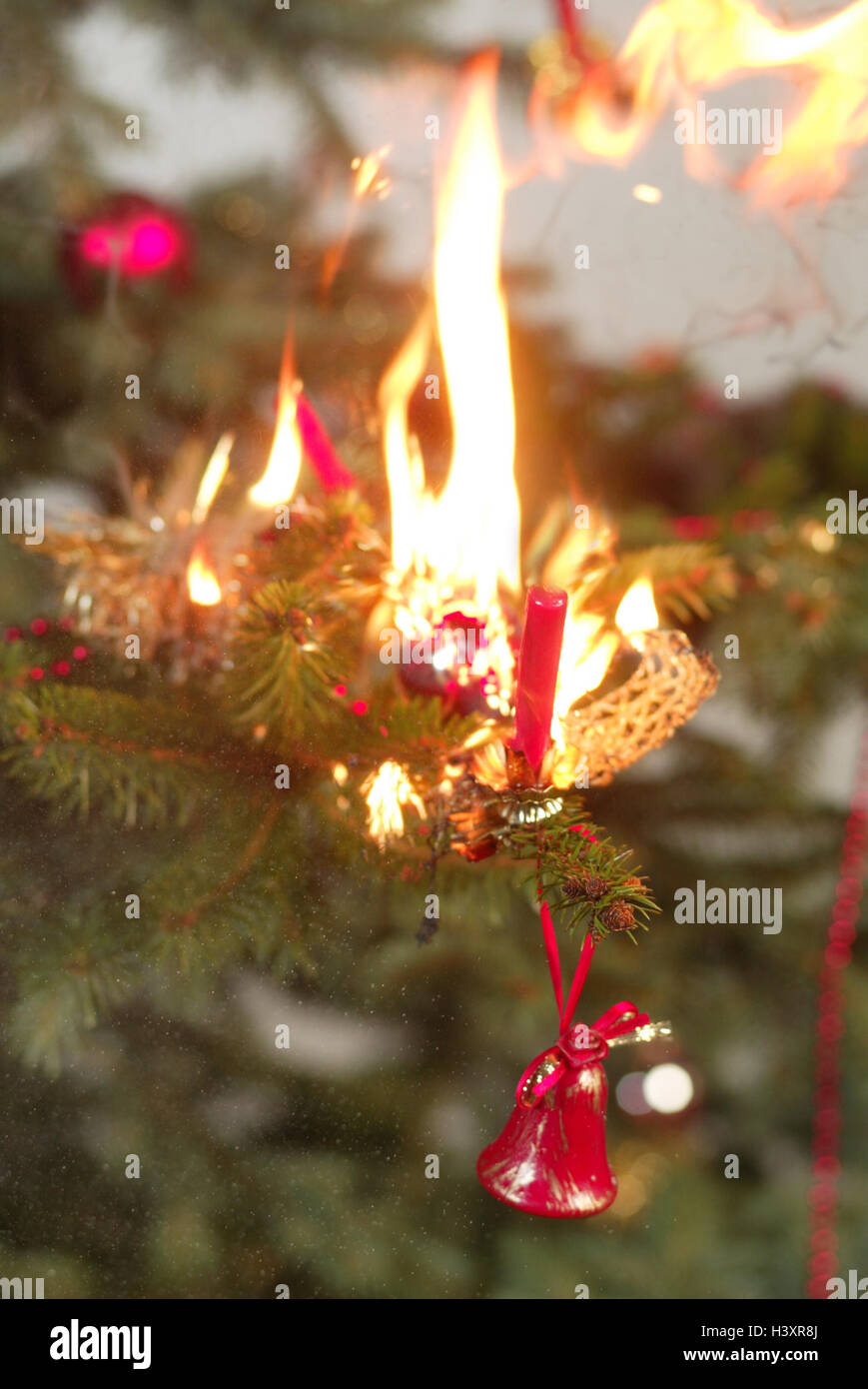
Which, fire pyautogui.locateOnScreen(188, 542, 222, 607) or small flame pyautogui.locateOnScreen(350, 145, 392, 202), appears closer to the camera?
fire pyautogui.locateOnScreen(188, 542, 222, 607)

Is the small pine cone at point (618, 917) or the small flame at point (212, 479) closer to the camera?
the small pine cone at point (618, 917)

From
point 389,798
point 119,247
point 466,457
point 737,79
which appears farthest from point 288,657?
point 737,79

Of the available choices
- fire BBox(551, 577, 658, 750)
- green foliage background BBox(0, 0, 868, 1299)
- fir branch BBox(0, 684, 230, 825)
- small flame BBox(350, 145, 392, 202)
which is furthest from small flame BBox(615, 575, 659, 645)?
small flame BBox(350, 145, 392, 202)

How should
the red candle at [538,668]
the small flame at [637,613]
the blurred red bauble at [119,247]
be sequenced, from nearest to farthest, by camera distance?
the red candle at [538,668] < the small flame at [637,613] < the blurred red bauble at [119,247]

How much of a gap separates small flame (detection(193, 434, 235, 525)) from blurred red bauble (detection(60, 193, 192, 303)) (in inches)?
4.6

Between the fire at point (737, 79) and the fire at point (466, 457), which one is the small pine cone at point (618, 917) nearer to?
the fire at point (466, 457)

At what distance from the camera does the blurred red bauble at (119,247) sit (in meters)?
0.67

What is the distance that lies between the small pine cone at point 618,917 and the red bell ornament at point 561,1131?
1.1 inches

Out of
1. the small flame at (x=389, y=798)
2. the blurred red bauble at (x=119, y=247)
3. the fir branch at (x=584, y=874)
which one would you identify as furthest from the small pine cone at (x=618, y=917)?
the blurred red bauble at (x=119, y=247)

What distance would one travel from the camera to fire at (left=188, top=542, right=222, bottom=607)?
1.72ft

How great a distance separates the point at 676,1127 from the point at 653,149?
700mm

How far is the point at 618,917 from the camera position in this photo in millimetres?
394

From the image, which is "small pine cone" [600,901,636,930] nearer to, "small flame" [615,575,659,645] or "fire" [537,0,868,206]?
"small flame" [615,575,659,645]
